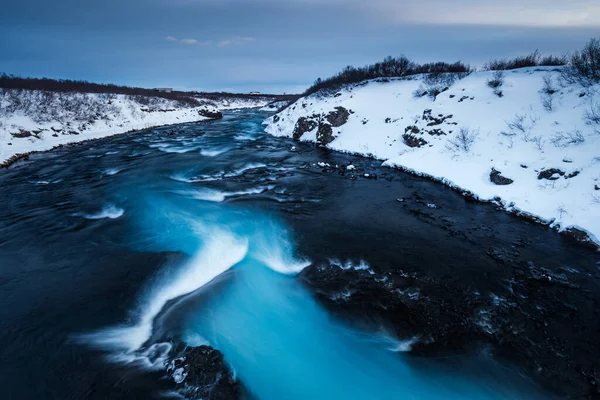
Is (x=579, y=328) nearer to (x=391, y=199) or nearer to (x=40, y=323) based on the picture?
(x=391, y=199)

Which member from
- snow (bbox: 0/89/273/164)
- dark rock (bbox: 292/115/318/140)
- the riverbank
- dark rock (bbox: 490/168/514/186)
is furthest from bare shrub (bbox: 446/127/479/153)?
snow (bbox: 0/89/273/164)

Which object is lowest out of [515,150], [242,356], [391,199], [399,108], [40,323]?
[242,356]

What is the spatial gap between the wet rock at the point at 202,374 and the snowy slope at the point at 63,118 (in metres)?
20.7

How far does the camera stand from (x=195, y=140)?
81.8 feet

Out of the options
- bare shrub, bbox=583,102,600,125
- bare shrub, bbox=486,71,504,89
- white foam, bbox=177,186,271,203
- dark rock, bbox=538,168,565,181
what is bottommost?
white foam, bbox=177,186,271,203

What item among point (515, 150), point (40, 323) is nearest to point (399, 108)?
point (515, 150)

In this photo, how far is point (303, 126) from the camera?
25000 mm

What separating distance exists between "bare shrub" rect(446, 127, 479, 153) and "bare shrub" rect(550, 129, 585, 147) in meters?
3.12

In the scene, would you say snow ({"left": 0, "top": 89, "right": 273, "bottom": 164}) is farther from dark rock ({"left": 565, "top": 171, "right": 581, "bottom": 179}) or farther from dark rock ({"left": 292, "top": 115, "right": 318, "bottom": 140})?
dark rock ({"left": 565, "top": 171, "right": 581, "bottom": 179})

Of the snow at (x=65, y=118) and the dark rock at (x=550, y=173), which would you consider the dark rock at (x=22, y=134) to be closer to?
the snow at (x=65, y=118)

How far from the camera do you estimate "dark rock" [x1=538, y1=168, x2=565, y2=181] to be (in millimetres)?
9622

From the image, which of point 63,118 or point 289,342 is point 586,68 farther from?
point 63,118

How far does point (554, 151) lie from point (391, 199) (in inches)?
255

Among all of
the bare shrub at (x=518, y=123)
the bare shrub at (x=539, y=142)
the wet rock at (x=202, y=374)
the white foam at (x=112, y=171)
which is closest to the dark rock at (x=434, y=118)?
the bare shrub at (x=518, y=123)
